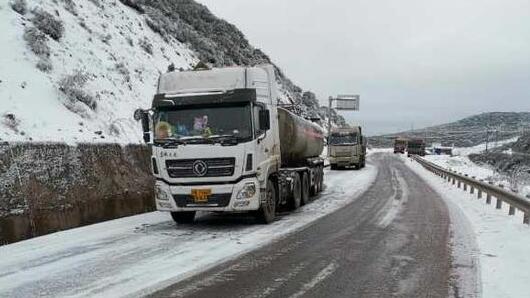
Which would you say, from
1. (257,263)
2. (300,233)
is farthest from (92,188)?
(257,263)

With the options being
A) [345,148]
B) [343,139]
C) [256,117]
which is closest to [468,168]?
[343,139]

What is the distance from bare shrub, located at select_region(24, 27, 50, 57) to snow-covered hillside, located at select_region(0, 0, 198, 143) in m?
0.08

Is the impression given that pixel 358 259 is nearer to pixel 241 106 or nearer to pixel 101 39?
pixel 241 106

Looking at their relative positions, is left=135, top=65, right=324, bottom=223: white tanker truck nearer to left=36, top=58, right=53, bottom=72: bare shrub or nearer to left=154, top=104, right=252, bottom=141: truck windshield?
left=154, top=104, right=252, bottom=141: truck windshield

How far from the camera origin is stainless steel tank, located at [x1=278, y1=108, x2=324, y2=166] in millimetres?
16094

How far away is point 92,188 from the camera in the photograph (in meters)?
13.7

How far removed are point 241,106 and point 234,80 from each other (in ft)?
2.75

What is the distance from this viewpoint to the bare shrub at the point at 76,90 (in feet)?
57.6

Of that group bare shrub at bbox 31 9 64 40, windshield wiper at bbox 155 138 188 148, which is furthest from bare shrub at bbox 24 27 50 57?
windshield wiper at bbox 155 138 188 148

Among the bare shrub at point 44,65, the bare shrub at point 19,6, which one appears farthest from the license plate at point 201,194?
the bare shrub at point 19,6

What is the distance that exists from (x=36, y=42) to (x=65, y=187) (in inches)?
304

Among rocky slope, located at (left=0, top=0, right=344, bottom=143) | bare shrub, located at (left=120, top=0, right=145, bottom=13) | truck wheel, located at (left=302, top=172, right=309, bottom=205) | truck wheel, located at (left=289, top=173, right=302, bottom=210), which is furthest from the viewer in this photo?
bare shrub, located at (left=120, top=0, right=145, bottom=13)

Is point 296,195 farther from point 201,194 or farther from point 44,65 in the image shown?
point 44,65

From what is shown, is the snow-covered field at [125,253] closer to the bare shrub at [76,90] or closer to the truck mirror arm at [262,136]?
the truck mirror arm at [262,136]
